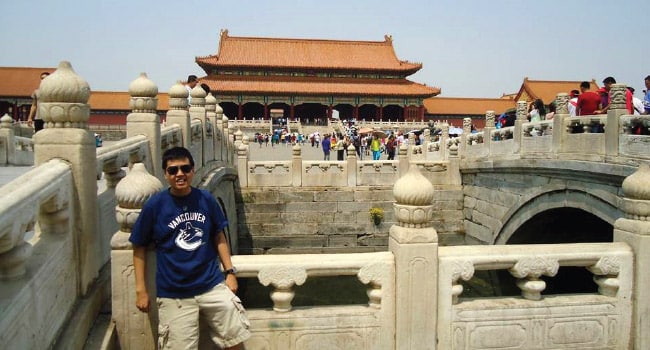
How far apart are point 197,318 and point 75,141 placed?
139 centimetres

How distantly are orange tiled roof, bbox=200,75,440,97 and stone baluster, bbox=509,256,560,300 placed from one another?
39663 millimetres

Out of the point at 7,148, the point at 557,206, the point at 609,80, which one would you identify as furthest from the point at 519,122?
the point at 7,148

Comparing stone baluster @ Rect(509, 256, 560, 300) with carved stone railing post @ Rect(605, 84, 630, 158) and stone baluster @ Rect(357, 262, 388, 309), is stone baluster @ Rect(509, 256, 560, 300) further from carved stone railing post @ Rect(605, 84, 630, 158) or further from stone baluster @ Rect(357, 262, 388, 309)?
carved stone railing post @ Rect(605, 84, 630, 158)

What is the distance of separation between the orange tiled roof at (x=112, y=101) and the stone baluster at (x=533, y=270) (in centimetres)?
4104

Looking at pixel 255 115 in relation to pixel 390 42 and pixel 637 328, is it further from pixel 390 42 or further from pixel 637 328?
pixel 637 328

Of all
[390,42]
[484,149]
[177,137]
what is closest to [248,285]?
[177,137]

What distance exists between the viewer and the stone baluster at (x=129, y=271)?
9.36 feet

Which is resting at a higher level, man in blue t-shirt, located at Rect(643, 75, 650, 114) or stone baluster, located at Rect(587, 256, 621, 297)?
man in blue t-shirt, located at Rect(643, 75, 650, 114)

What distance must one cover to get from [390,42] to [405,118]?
27.8 ft

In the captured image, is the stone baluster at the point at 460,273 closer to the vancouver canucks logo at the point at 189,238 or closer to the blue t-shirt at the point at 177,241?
the blue t-shirt at the point at 177,241

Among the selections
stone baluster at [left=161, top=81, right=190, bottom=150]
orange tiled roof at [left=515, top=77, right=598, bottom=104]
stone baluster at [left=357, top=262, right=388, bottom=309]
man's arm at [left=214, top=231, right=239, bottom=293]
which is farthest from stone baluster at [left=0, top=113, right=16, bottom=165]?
orange tiled roof at [left=515, top=77, right=598, bottom=104]

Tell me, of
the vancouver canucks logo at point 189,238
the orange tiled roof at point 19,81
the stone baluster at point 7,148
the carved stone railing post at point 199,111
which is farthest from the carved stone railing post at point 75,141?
the orange tiled roof at point 19,81

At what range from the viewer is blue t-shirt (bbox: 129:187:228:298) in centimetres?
271

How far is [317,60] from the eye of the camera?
44.9 metres
